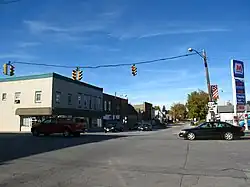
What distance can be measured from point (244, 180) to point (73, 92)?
144 feet

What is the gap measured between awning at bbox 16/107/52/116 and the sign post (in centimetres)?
2435

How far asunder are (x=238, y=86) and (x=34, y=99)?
28094mm

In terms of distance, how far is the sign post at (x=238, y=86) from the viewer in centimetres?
3133

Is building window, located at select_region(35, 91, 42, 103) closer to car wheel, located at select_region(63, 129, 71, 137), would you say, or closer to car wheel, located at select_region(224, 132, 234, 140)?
car wheel, located at select_region(63, 129, 71, 137)

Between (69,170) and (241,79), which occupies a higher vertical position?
(241,79)

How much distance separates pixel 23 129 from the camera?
153ft

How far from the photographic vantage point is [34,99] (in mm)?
46062

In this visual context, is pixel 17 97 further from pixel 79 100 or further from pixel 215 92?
pixel 215 92

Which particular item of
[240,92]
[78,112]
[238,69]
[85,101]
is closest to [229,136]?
[240,92]

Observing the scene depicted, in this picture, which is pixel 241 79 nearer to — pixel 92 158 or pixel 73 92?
pixel 92 158

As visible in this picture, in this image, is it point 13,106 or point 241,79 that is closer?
point 241,79

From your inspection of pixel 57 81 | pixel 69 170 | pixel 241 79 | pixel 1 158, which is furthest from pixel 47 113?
pixel 69 170

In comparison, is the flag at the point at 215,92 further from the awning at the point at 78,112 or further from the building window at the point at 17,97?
the building window at the point at 17,97

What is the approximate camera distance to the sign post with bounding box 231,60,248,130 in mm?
31330
